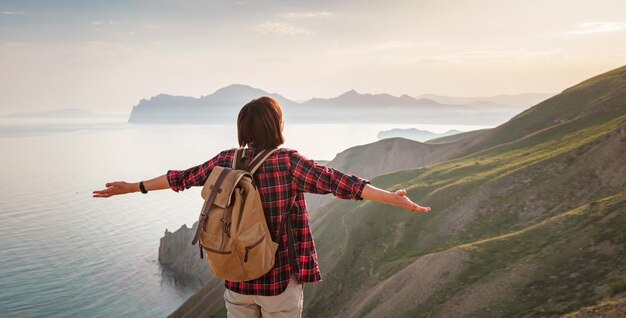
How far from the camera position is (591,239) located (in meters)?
20.3

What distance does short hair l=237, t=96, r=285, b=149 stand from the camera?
5191 millimetres

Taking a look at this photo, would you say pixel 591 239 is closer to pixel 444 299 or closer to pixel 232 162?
pixel 444 299

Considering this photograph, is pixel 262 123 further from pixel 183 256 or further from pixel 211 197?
pixel 183 256

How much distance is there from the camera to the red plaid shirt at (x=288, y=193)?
5.15 meters

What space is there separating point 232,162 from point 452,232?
29.5 metres

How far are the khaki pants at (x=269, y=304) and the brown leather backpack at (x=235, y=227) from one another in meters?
0.49

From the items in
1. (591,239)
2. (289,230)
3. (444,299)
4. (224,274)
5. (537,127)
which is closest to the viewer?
(224,274)

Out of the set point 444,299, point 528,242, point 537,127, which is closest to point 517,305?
point 444,299

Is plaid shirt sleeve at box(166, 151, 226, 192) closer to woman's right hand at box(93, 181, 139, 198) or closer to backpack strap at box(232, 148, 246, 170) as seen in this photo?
backpack strap at box(232, 148, 246, 170)

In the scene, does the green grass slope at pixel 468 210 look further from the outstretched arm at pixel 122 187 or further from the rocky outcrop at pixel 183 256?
the rocky outcrop at pixel 183 256

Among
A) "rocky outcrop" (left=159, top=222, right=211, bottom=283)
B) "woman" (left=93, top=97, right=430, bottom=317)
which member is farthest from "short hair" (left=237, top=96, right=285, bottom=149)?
"rocky outcrop" (left=159, top=222, right=211, bottom=283)

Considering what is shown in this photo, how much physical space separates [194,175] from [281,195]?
1263 mm

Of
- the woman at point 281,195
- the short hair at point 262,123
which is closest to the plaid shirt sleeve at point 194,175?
the woman at point 281,195

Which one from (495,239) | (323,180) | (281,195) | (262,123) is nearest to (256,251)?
(281,195)
